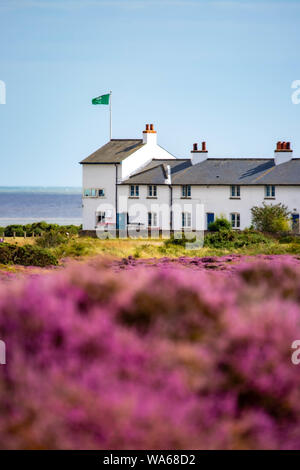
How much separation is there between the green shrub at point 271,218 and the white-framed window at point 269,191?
41.6 inches

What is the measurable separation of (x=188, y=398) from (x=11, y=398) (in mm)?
1403

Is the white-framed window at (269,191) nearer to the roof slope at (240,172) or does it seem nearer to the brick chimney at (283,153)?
the roof slope at (240,172)

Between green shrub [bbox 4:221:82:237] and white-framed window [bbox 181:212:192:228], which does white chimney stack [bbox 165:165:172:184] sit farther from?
green shrub [bbox 4:221:82:237]

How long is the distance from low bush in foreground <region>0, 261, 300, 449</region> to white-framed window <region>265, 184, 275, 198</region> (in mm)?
43109

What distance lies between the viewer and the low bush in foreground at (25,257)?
2531cm

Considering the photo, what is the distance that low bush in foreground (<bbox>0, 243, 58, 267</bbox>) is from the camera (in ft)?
83.0

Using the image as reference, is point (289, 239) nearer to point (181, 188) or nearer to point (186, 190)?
point (186, 190)

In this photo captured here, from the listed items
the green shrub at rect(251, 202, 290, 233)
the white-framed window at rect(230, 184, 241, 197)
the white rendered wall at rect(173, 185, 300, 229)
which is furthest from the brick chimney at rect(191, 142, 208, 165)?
→ the green shrub at rect(251, 202, 290, 233)

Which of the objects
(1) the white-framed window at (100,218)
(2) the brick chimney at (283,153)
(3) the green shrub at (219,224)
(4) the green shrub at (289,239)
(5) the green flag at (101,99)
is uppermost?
(5) the green flag at (101,99)

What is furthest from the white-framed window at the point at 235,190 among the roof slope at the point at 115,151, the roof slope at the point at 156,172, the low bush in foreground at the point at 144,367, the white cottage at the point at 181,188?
the low bush in foreground at the point at 144,367

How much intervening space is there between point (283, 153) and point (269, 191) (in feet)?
13.1

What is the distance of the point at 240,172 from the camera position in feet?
169
